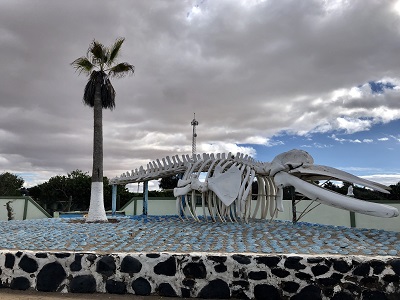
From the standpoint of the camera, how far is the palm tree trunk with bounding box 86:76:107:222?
1307cm

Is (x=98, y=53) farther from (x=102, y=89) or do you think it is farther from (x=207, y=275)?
(x=207, y=275)

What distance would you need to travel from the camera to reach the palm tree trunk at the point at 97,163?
42.9ft

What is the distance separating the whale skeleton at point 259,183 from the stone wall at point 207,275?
1.66 m

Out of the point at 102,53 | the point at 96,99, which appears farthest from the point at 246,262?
the point at 102,53

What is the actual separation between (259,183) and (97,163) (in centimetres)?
652

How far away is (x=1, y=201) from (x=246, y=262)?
1613 cm

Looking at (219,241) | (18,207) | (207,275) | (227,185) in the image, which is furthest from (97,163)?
(207,275)

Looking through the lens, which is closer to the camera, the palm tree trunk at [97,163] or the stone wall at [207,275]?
the stone wall at [207,275]

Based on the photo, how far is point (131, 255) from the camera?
19.3ft

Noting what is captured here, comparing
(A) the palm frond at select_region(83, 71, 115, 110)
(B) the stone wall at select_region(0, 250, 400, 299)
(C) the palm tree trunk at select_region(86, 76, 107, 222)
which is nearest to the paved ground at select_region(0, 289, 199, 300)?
(B) the stone wall at select_region(0, 250, 400, 299)

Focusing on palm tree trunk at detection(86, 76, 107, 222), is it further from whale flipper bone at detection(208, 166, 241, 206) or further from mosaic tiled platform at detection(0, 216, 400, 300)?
mosaic tiled platform at detection(0, 216, 400, 300)

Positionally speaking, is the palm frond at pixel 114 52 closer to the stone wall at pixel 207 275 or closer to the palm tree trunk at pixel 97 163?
the palm tree trunk at pixel 97 163

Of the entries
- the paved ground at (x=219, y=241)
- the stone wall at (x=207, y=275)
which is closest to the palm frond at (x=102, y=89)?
the paved ground at (x=219, y=241)

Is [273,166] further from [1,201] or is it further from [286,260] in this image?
[1,201]
